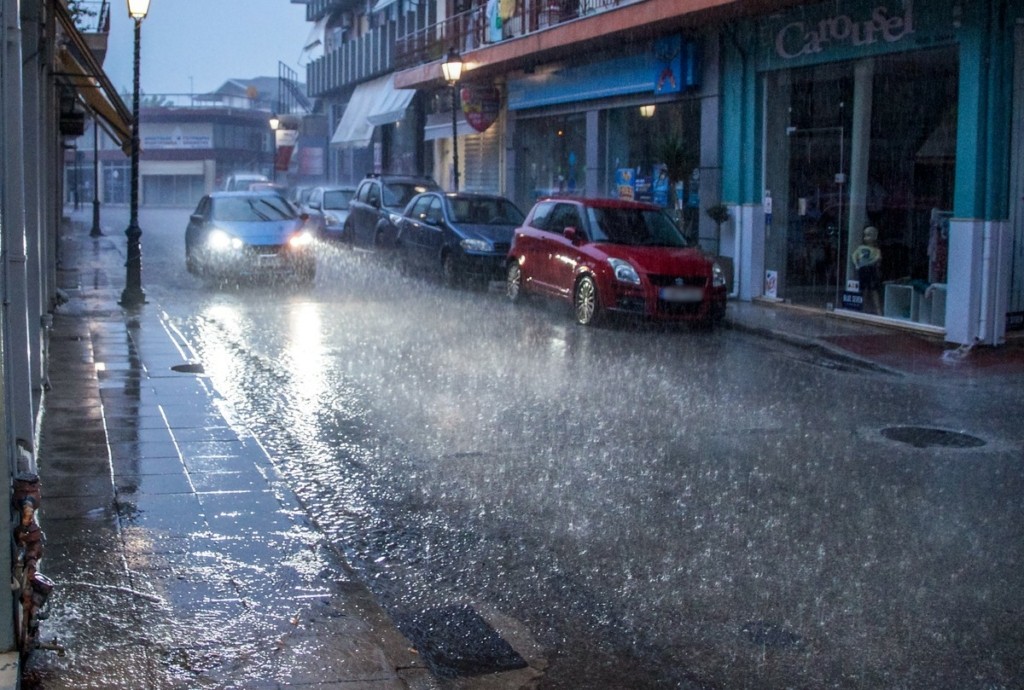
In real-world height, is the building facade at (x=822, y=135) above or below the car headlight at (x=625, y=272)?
above

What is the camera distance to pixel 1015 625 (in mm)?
5383

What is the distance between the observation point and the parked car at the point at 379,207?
24500 millimetres

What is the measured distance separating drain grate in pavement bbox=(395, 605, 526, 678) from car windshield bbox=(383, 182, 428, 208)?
65.0 ft

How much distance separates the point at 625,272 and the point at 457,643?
1045 cm

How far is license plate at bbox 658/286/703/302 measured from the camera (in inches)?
600

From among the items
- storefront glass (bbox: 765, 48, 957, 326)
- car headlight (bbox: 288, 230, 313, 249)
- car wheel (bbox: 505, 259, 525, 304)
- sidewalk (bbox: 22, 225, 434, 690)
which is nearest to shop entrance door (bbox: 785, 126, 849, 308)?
storefront glass (bbox: 765, 48, 957, 326)

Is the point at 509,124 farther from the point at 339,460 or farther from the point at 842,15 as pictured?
the point at 339,460

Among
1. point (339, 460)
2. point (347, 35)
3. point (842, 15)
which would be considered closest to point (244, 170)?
point (347, 35)

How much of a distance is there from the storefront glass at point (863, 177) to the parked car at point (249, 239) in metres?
7.53

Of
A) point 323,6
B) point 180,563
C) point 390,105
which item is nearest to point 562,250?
point 180,563

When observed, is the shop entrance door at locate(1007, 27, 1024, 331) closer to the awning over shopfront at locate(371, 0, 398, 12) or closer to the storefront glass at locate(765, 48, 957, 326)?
the storefront glass at locate(765, 48, 957, 326)

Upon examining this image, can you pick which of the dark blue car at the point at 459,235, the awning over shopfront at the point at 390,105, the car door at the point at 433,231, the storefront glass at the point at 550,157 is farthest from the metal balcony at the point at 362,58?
the car door at the point at 433,231

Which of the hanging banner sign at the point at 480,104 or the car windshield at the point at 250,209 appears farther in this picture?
the hanging banner sign at the point at 480,104

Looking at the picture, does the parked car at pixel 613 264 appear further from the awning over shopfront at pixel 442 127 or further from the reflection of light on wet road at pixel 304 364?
the awning over shopfront at pixel 442 127
